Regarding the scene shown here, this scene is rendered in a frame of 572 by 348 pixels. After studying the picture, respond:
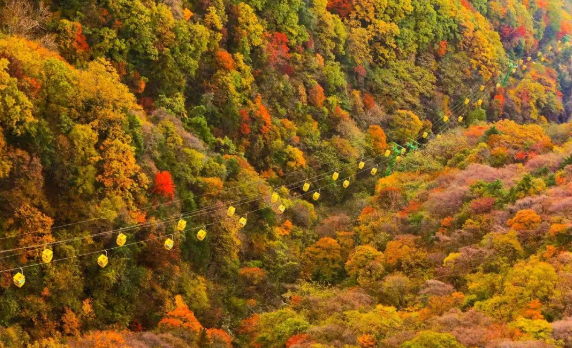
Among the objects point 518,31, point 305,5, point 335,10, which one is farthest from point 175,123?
point 518,31

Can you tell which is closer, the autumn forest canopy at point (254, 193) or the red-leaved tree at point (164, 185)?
the autumn forest canopy at point (254, 193)

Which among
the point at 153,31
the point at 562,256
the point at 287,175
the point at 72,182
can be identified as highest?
the point at 562,256

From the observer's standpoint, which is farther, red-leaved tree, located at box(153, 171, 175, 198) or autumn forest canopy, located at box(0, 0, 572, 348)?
red-leaved tree, located at box(153, 171, 175, 198)

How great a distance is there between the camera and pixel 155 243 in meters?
39.8

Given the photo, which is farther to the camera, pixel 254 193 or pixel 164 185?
pixel 254 193

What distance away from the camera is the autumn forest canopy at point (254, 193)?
115ft

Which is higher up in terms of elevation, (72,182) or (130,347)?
(72,182)

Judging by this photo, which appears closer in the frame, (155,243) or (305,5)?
(155,243)

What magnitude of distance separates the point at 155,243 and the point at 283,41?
24091mm

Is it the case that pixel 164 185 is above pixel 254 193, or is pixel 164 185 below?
above

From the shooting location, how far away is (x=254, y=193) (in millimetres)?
47125

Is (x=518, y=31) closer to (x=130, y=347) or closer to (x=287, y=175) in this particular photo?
(x=287, y=175)

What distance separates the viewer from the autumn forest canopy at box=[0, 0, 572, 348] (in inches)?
1379

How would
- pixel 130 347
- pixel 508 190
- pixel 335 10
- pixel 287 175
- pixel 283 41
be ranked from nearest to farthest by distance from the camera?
1. pixel 130 347
2. pixel 508 190
3. pixel 287 175
4. pixel 283 41
5. pixel 335 10
